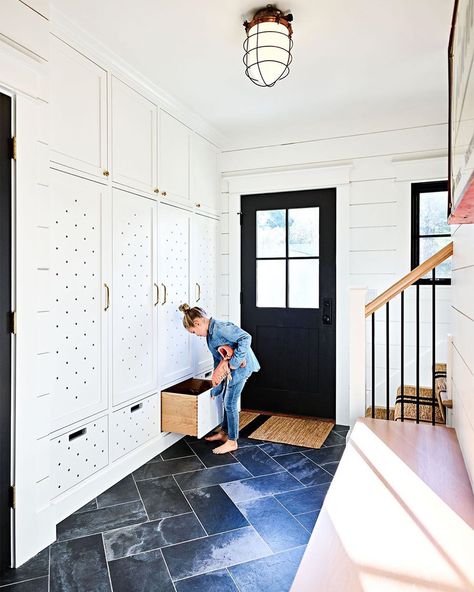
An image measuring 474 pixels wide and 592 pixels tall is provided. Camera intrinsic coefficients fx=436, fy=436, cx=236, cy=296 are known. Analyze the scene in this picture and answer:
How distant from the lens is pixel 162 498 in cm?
259

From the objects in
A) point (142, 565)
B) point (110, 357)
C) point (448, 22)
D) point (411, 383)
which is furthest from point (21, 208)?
point (411, 383)

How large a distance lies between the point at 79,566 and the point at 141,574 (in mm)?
298

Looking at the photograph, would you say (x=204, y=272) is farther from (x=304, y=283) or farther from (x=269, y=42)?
(x=269, y=42)

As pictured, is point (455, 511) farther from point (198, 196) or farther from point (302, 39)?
point (198, 196)

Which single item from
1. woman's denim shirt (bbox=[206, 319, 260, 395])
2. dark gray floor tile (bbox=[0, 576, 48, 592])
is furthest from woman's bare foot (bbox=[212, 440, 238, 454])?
dark gray floor tile (bbox=[0, 576, 48, 592])

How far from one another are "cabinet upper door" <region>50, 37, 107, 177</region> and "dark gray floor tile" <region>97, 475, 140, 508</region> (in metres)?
1.92

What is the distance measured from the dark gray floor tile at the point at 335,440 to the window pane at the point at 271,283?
4.01 ft

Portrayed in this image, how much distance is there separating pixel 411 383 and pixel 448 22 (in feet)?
8.56

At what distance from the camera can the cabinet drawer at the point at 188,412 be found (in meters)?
3.15

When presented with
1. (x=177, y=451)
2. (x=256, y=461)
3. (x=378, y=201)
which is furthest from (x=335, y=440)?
(x=378, y=201)

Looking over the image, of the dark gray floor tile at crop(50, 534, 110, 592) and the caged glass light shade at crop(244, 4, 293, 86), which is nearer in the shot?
the dark gray floor tile at crop(50, 534, 110, 592)

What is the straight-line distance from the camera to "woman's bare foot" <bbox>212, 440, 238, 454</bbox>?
325 centimetres

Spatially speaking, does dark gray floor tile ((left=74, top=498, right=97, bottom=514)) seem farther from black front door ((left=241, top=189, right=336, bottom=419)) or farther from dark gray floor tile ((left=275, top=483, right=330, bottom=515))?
black front door ((left=241, top=189, right=336, bottom=419))

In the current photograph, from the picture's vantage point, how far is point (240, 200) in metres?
4.23
